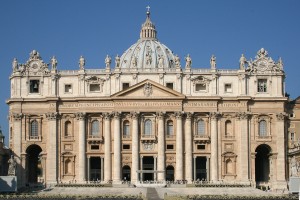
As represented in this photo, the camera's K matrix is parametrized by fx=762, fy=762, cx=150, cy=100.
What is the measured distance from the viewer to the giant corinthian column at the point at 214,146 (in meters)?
131

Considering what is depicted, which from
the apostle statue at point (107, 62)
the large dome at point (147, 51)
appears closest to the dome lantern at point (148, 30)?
the large dome at point (147, 51)

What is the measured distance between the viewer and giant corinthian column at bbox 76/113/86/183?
431 ft

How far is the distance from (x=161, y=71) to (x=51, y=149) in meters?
23.5

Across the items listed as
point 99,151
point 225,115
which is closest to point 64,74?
point 99,151

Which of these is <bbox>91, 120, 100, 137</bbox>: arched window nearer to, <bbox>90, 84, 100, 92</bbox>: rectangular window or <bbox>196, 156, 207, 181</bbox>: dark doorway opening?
<bbox>90, 84, 100, 92</bbox>: rectangular window

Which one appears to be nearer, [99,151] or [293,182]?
[293,182]

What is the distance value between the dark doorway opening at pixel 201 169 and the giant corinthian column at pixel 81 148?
20.1 meters

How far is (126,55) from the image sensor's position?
185 m

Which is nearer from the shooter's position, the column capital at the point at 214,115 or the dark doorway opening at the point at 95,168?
the column capital at the point at 214,115

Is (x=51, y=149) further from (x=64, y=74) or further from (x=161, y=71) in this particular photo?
(x=161, y=71)

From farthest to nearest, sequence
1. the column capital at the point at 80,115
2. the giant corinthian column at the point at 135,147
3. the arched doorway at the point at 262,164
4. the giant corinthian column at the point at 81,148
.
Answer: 1. the arched doorway at the point at 262,164
2. the column capital at the point at 80,115
3. the giant corinthian column at the point at 81,148
4. the giant corinthian column at the point at 135,147

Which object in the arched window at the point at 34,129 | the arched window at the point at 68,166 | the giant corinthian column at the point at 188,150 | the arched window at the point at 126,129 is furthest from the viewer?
the arched window at the point at 34,129

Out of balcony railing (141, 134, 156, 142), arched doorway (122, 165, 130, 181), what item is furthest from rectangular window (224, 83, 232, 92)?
arched doorway (122, 165, 130, 181)

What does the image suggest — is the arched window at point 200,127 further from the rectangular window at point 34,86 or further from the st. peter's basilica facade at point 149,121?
the rectangular window at point 34,86
